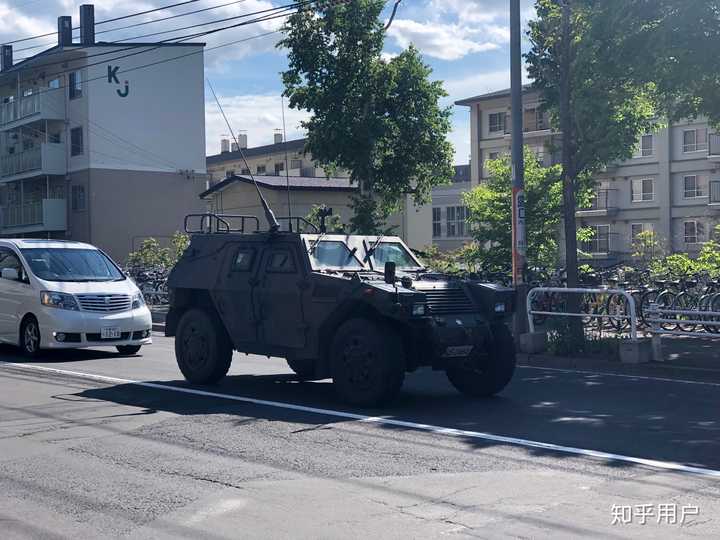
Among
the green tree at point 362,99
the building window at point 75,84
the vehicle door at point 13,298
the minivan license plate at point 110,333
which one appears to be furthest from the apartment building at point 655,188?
the minivan license plate at point 110,333

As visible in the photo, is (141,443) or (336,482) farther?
(141,443)

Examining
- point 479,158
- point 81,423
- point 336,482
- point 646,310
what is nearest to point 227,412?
point 81,423

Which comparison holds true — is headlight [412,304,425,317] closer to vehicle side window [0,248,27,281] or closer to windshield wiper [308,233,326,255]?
windshield wiper [308,233,326,255]

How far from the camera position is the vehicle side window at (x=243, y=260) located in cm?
1202

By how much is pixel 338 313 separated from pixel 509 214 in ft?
48.0

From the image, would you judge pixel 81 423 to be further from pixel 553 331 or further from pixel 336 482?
pixel 553 331

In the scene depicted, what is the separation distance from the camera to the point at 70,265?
16.6 m

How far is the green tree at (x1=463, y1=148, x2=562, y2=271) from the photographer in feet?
81.4

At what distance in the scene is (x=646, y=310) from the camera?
14570 mm

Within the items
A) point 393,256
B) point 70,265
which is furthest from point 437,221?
point 393,256

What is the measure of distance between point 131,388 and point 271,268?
7.53 ft

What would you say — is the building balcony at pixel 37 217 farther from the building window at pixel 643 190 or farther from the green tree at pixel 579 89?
the green tree at pixel 579 89

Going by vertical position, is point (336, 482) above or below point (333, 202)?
below

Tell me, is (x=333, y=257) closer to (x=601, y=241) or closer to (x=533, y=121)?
(x=601, y=241)
